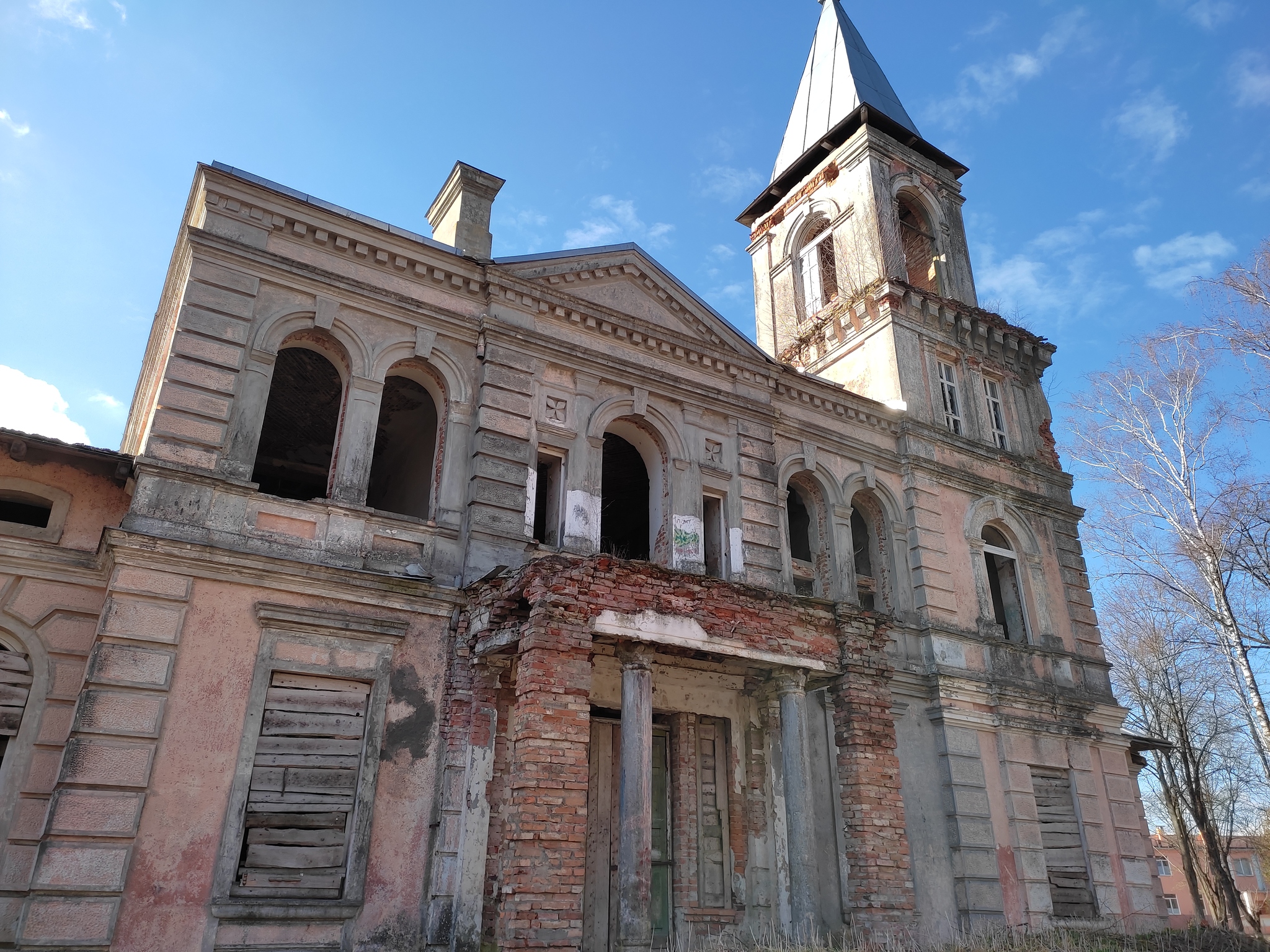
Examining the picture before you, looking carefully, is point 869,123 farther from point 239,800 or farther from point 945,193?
point 239,800

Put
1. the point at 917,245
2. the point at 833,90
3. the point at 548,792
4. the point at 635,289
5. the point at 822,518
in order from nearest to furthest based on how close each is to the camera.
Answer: the point at 548,792
the point at 635,289
the point at 822,518
the point at 917,245
the point at 833,90

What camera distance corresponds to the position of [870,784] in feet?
36.7

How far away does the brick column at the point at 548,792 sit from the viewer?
27.8ft

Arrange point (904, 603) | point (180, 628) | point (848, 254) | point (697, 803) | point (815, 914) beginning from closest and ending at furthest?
point (180, 628), point (815, 914), point (697, 803), point (904, 603), point (848, 254)

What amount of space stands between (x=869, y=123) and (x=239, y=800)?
19.4m

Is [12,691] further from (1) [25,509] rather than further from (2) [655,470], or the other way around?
(2) [655,470]

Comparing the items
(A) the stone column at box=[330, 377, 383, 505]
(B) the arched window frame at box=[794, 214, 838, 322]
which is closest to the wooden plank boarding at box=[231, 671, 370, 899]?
(A) the stone column at box=[330, 377, 383, 505]

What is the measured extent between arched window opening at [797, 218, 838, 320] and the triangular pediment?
673cm

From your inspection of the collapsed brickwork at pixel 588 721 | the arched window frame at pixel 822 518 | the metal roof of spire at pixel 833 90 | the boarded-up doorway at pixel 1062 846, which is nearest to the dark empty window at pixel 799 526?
the arched window frame at pixel 822 518

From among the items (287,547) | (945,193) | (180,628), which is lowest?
(180,628)

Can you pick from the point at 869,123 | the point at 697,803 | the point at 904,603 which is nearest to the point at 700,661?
the point at 697,803

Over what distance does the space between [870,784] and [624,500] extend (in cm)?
831

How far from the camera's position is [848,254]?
66.4ft

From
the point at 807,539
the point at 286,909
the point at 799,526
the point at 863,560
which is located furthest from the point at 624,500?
the point at 286,909
